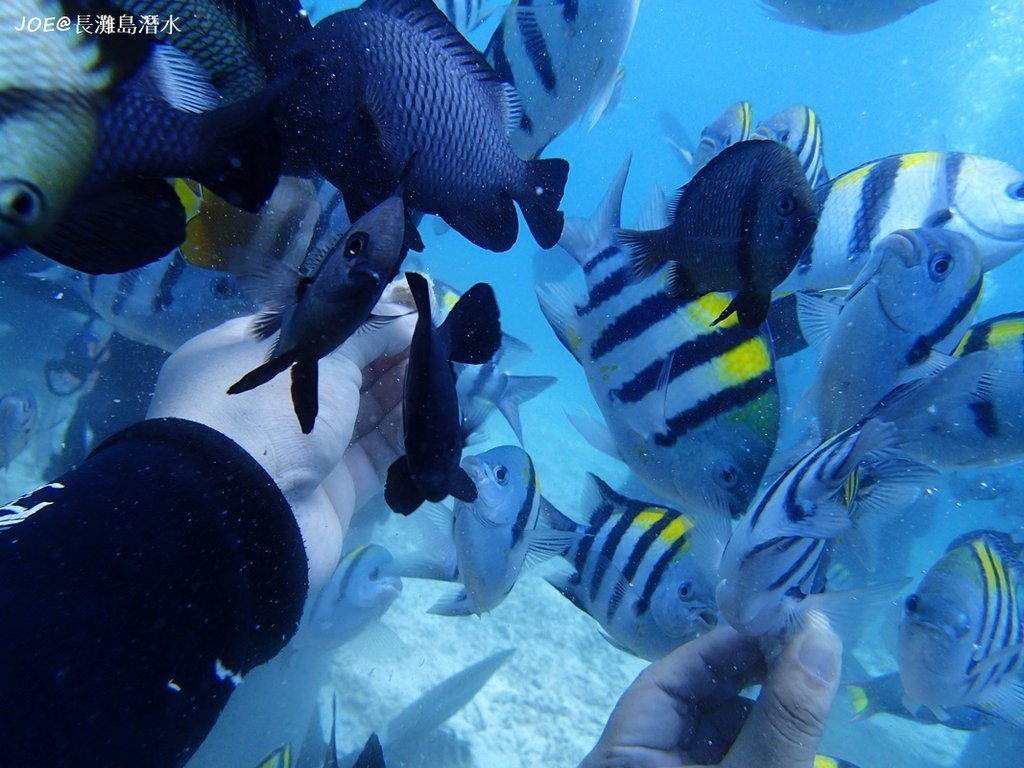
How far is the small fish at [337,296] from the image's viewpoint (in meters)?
0.87

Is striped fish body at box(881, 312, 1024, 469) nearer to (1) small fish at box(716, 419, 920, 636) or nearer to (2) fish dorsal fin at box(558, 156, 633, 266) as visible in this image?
(1) small fish at box(716, 419, 920, 636)

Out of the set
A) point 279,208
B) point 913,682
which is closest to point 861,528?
point 913,682

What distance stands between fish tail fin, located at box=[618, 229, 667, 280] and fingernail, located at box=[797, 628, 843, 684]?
39.8 inches

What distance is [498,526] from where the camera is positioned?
223 cm

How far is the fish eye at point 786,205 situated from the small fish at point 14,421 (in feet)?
18.0

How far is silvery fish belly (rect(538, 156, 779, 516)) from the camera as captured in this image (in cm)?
146

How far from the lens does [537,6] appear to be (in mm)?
1990

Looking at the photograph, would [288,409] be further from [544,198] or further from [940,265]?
[940,265]

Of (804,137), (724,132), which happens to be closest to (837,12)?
(724,132)

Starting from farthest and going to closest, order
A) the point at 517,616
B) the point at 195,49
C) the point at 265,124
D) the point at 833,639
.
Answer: the point at 517,616 < the point at 833,639 < the point at 195,49 < the point at 265,124

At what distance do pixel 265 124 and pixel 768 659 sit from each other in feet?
5.63

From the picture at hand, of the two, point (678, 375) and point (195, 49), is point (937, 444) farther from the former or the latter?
point (195, 49)

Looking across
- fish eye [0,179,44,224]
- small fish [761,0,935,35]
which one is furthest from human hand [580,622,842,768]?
small fish [761,0,935,35]

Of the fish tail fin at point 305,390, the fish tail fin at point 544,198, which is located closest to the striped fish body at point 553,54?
the fish tail fin at point 544,198
